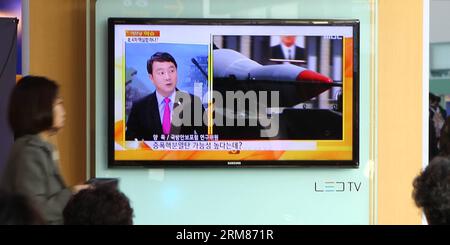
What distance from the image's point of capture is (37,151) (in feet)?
5.75

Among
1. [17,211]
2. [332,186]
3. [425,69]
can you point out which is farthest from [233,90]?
[17,211]

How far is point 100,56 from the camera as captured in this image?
321 cm

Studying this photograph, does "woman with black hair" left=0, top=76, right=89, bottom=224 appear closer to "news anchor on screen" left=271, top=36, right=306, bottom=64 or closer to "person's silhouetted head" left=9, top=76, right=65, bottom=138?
"person's silhouetted head" left=9, top=76, right=65, bottom=138

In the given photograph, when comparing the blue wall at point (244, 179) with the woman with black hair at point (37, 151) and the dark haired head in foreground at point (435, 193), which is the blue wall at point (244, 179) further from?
the dark haired head in foreground at point (435, 193)

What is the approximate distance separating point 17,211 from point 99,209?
31cm

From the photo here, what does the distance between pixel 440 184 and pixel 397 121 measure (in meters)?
1.73

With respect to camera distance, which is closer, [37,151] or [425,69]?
[37,151]

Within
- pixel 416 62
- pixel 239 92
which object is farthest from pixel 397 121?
pixel 239 92

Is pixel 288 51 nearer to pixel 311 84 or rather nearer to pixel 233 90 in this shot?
pixel 311 84

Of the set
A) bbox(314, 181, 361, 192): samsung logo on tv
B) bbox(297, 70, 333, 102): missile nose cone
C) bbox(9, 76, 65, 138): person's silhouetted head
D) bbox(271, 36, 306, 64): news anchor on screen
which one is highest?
bbox(271, 36, 306, 64): news anchor on screen

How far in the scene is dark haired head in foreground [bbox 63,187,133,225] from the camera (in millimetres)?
1430

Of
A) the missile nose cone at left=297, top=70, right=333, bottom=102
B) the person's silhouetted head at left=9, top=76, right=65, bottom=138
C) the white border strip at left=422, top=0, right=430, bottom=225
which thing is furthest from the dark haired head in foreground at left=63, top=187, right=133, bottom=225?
the white border strip at left=422, top=0, right=430, bottom=225

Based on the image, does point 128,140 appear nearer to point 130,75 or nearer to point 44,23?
point 130,75

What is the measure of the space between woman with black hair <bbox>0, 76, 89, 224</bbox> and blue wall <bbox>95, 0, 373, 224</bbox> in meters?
1.36
